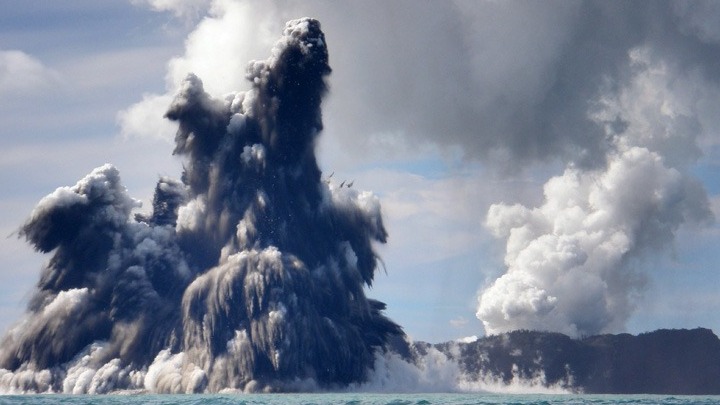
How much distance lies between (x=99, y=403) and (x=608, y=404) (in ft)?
304

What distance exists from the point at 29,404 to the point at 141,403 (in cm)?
2277

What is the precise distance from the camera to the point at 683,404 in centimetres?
19650

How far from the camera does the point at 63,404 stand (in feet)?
602

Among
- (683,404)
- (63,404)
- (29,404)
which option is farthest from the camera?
(683,404)

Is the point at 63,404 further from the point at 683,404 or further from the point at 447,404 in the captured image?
the point at 683,404

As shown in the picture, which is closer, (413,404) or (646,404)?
(413,404)

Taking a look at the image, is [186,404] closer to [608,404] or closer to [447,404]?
[447,404]

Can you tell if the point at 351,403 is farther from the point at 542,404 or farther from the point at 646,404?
the point at 646,404

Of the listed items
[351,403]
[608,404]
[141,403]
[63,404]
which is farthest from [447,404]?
[63,404]

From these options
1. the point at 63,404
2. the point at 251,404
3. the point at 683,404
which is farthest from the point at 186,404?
the point at 683,404

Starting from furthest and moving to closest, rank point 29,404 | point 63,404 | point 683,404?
1. point 683,404
2. point 63,404
3. point 29,404

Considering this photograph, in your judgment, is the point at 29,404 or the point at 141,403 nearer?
the point at 29,404

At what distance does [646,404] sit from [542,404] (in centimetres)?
2004

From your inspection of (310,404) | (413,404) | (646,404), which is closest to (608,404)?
(646,404)
